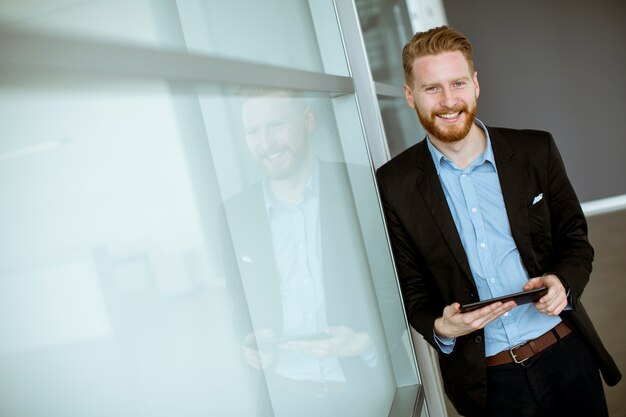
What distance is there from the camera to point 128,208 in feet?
3.27

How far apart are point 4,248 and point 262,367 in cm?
70

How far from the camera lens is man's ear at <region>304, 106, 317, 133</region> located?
1946 millimetres

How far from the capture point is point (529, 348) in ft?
7.45

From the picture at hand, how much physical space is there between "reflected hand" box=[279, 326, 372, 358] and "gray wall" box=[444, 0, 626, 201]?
496 cm

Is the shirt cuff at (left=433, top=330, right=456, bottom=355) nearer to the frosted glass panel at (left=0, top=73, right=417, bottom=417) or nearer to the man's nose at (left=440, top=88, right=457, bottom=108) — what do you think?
the frosted glass panel at (left=0, top=73, right=417, bottom=417)

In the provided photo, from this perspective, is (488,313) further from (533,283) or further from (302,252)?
(302,252)

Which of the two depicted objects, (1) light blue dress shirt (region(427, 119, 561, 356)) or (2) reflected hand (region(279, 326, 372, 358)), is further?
(1) light blue dress shirt (region(427, 119, 561, 356))

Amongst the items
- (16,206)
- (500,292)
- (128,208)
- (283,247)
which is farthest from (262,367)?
(500,292)

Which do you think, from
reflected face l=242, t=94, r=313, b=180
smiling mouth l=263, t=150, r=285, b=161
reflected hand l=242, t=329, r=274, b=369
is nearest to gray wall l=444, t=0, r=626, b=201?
reflected face l=242, t=94, r=313, b=180

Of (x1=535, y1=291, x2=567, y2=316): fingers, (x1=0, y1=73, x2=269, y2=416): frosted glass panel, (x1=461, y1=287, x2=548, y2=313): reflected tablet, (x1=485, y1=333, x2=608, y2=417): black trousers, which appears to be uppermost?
(x1=0, y1=73, x2=269, y2=416): frosted glass panel

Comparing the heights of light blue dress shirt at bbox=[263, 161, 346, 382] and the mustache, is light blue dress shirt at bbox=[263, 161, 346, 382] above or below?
below

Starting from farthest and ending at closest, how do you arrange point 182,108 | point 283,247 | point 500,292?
point 500,292 → point 283,247 → point 182,108

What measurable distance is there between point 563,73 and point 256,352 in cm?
586

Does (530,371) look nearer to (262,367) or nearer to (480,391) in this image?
(480,391)
